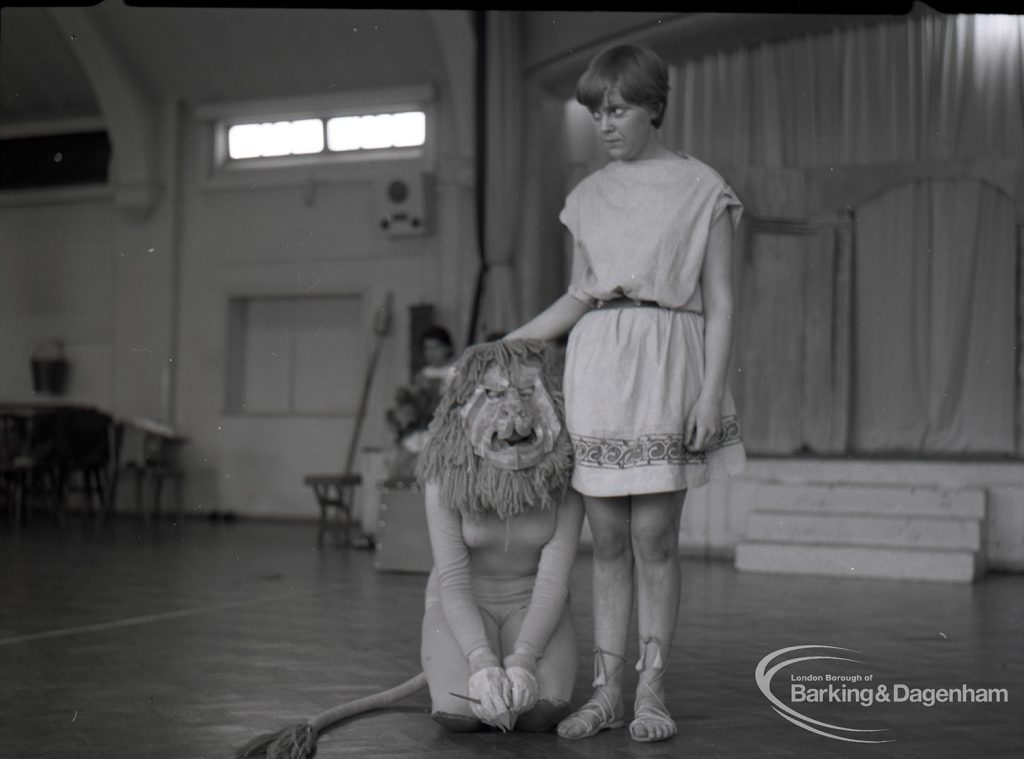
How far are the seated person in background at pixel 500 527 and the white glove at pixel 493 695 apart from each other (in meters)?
0.05

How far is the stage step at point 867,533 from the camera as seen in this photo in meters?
6.66

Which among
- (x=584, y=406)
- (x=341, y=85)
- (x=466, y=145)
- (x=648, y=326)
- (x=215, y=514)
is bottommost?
(x=215, y=514)

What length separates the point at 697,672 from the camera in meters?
3.54

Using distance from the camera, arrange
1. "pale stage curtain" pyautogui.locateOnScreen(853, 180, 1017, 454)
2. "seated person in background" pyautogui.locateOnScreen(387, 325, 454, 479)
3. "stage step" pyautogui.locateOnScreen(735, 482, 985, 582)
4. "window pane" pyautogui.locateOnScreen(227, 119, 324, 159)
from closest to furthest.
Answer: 1. "stage step" pyautogui.locateOnScreen(735, 482, 985, 582)
2. "seated person in background" pyautogui.locateOnScreen(387, 325, 454, 479)
3. "pale stage curtain" pyautogui.locateOnScreen(853, 180, 1017, 454)
4. "window pane" pyautogui.locateOnScreen(227, 119, 324, 159)

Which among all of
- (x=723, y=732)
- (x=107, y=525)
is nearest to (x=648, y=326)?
(x=723, y=732)

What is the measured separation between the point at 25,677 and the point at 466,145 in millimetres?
6764

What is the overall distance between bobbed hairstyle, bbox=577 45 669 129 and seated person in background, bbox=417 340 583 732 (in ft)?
1.92

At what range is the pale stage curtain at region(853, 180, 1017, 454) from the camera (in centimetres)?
841

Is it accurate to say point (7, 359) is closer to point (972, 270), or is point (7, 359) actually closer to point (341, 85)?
point (341, 85)

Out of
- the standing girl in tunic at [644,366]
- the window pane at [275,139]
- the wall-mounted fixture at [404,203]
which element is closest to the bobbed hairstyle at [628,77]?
the standing girl in tunic at [644,366]

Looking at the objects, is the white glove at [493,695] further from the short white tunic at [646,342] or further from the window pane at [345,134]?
the window pane at [345,134]

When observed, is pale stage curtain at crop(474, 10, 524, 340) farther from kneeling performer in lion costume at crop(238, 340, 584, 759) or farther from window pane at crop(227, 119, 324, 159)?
kneeling performer in lion costume at crop(238, 340, 584, 759)

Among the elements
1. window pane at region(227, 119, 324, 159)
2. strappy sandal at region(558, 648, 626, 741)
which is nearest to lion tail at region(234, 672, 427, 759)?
strappy sandal at region(558, 648, 626, 741)

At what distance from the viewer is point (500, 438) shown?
8.83 feet
